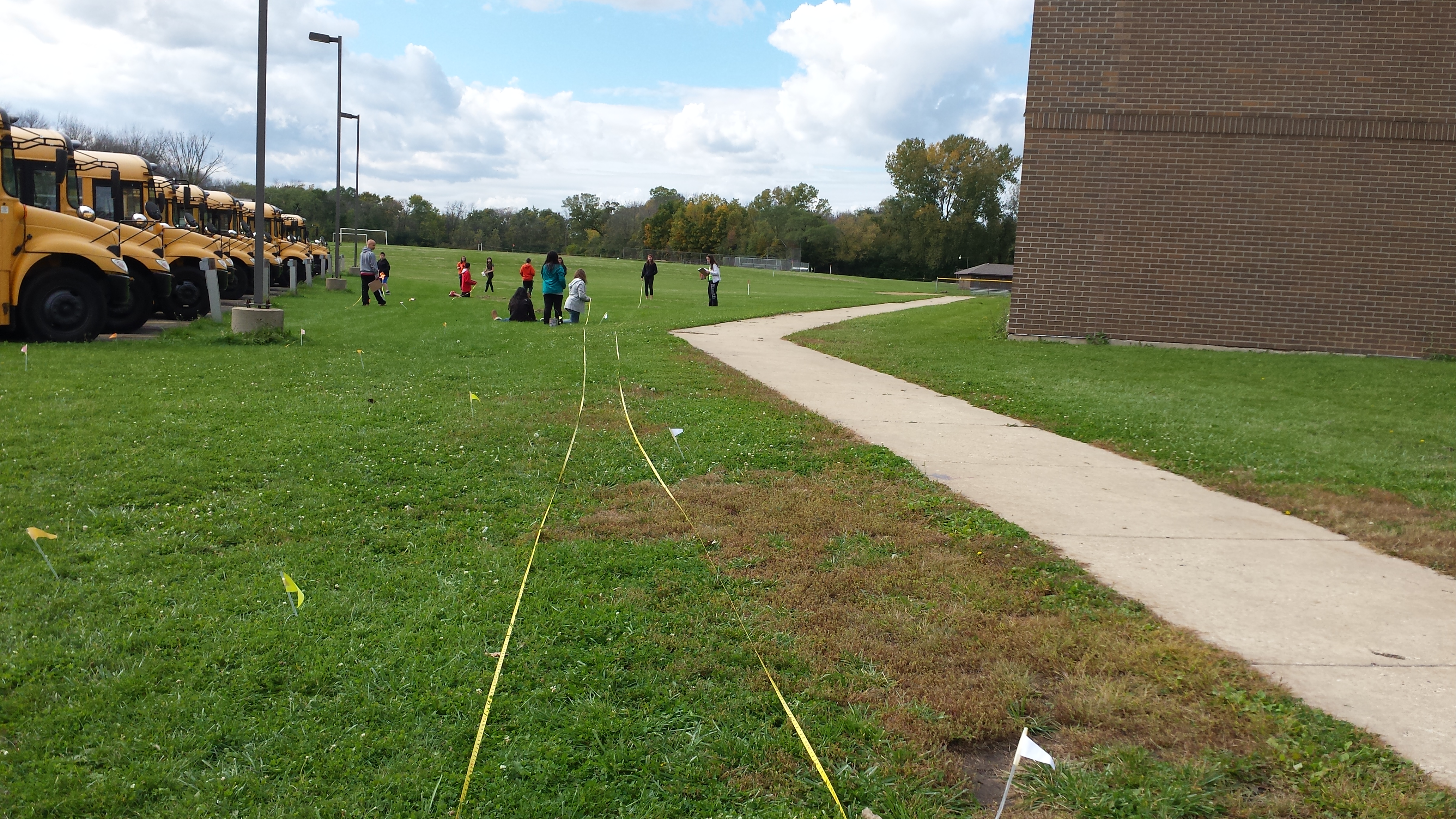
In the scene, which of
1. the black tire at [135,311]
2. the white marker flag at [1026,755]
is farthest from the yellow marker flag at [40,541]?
the black tire at [135,311]

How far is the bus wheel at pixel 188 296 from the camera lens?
63.9 feet

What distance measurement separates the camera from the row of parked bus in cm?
1375

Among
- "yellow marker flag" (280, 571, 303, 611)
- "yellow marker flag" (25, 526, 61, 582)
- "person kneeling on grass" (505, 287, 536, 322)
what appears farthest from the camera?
"person kneeling on grass" (505, 287, 536, 322)

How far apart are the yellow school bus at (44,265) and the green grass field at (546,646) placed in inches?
277

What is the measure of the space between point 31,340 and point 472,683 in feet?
43.8

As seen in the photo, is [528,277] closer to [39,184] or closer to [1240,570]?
[39,184]

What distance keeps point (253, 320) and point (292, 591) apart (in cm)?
1295

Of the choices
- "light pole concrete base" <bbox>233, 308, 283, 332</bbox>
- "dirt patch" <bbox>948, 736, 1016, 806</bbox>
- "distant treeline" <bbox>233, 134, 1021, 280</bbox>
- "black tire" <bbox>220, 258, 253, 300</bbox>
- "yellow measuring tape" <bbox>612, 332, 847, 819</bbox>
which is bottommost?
"dirt patch" <bbox>948, 736, 1016, 806</bbox>

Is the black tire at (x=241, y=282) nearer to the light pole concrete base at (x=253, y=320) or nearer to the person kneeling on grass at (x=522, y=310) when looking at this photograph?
the person kneeling on grass at (x=522, y=310)

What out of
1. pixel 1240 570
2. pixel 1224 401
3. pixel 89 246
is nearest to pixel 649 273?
pixel 89 246

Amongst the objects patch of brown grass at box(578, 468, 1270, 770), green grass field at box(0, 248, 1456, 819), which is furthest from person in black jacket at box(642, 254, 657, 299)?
patch of brown grass at box(578, 468, 1270, 770)

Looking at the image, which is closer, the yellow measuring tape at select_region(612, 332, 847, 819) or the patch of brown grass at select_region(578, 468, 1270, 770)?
the yellow measuring tape at select_region(612, 332, 847, 819)

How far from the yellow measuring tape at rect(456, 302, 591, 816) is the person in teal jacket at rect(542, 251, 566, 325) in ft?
40.9

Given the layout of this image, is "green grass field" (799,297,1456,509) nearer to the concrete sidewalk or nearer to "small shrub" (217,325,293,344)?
the concrete sidewalk
